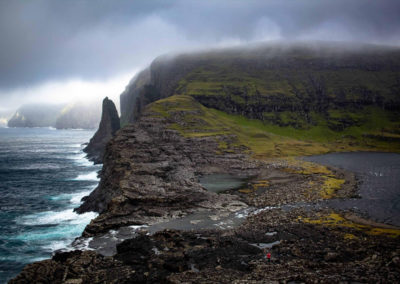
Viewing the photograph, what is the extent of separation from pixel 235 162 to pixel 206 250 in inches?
2732

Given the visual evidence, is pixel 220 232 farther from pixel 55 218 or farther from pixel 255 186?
pixel 55 218

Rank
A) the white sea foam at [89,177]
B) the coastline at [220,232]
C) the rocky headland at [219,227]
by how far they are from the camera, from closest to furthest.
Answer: the rocky headland at [219,227]
the coastline at [220,232]
the white sea foam at [89,177]

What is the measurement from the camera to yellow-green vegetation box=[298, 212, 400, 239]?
139ft

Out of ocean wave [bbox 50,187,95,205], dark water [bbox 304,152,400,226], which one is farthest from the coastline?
ocean wave [bbox 50,187,95,205]

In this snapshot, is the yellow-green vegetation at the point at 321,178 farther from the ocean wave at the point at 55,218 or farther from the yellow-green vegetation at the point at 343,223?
the ocean wave at the point at 55,218

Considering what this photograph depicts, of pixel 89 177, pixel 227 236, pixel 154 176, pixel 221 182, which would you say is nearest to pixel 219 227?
pixel 227 236

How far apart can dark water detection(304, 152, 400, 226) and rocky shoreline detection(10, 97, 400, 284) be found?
3992 millimetres

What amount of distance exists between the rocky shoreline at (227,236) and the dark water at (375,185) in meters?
3.99

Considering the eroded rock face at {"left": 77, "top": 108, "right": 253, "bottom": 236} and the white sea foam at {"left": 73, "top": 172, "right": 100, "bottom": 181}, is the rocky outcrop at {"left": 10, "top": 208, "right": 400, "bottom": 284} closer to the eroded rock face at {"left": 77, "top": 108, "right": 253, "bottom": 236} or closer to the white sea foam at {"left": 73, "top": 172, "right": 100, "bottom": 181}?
the eroded rock face at {"left": 77, "top": 108, "right": 253, "bottom": 236}

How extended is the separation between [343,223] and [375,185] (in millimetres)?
→ 38973

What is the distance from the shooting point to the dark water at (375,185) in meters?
55.0

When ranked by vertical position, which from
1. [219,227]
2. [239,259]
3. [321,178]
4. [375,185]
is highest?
[239,259]

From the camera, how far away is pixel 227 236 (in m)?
42.0

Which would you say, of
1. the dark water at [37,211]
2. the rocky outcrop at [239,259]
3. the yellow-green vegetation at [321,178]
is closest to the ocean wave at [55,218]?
the dark water at [37,211]
